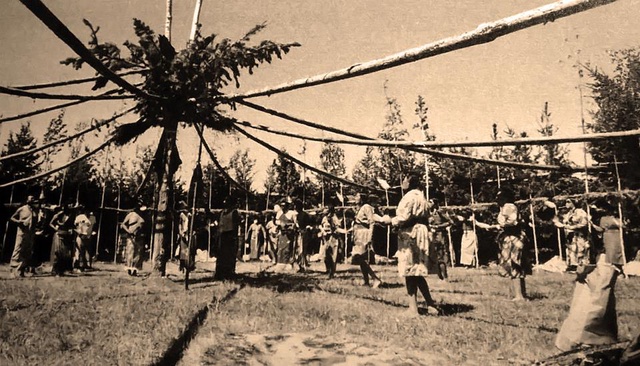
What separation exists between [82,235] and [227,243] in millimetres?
6021

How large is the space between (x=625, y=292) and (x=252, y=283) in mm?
7851

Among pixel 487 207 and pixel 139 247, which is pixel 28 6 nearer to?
pixel 139 247

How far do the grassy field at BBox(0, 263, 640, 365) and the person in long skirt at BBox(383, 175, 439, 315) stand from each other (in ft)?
1.18

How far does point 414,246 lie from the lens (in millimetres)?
6008

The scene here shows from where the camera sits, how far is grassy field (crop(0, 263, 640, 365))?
3.88 meters

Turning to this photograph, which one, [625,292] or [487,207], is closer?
[625,292]

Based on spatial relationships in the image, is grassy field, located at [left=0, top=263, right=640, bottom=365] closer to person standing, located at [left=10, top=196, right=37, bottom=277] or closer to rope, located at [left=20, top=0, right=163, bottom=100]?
rope, located at [left=20, top=0, right=163, bottom=100]

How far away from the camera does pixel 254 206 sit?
23250 mm

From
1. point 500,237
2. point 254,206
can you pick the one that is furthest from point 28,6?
point 254,206

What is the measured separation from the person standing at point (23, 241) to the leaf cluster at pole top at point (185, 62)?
621 cm

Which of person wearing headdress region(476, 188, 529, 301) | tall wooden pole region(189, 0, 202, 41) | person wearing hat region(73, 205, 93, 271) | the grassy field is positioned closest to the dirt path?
the grassy field

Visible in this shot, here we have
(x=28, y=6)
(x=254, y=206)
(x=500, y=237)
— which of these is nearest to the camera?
(x=28, y=6)

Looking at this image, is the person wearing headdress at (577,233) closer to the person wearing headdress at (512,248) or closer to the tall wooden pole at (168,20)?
the person wearing headdress at (512,248)

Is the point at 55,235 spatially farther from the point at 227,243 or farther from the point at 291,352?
the point at 291,352
